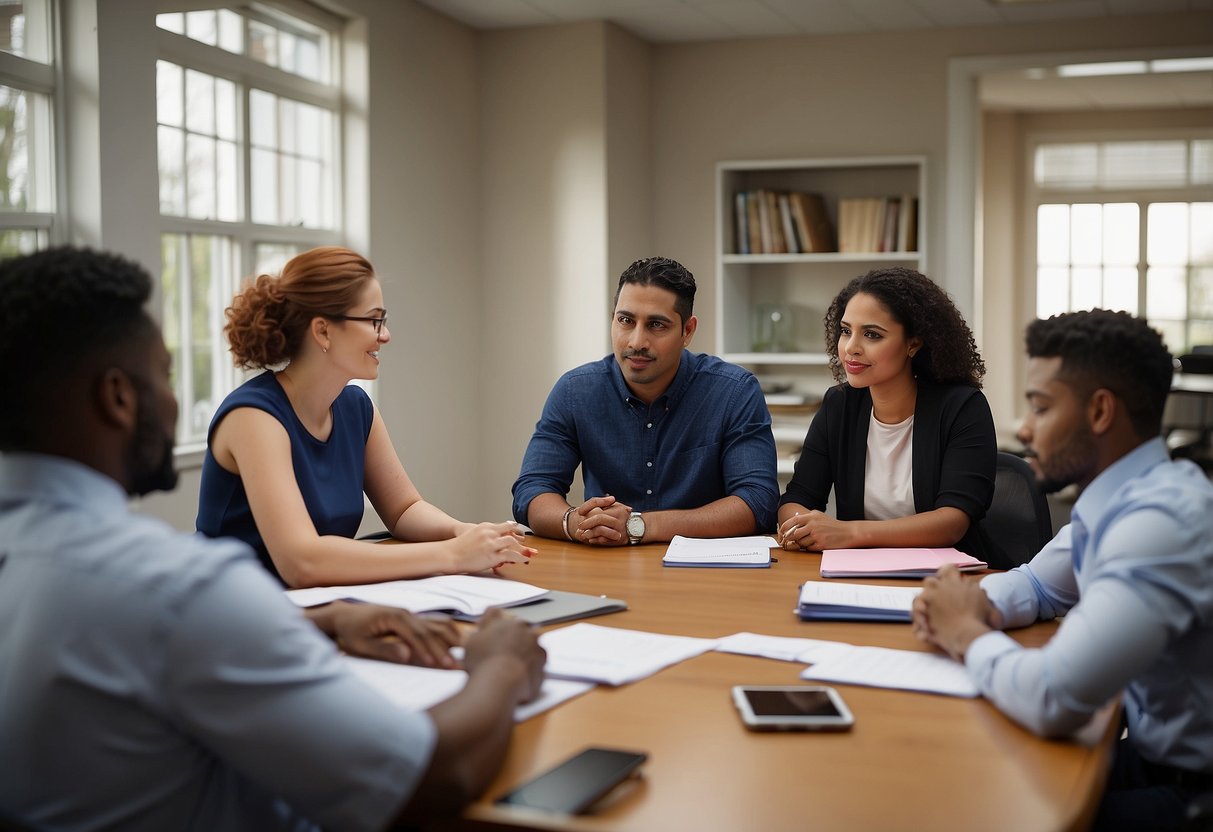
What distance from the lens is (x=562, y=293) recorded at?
18.8 ft

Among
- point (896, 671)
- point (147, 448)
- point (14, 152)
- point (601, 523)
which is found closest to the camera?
point (147, 448)

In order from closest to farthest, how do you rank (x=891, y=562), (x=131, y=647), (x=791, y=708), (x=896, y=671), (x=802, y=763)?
(x=131, y=647) < (x=802, y=763) < (x=791, y=708) < (x=896, y=671) < (x=891, y=562)

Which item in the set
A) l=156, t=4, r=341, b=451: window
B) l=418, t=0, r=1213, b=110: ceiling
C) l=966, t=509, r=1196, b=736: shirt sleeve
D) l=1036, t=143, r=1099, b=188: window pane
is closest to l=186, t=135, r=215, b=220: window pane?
l=156, t=4, r=341, b=451: window

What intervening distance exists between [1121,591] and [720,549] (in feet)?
3.76

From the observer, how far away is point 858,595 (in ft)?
6.12

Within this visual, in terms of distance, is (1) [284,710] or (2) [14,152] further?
(2) [14,152]

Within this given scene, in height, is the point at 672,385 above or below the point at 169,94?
below

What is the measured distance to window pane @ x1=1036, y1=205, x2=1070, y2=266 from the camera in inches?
360

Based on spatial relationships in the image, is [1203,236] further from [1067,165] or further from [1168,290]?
[1067,165]

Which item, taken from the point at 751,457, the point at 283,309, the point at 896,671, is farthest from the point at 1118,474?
the point at 283,309

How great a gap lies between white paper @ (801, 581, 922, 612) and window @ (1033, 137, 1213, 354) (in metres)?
7.70

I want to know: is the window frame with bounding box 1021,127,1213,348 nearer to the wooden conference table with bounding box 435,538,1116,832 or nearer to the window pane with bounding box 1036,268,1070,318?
the window pane with bounding box 1036,268,1070,318

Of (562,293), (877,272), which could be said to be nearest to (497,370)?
(562,293)

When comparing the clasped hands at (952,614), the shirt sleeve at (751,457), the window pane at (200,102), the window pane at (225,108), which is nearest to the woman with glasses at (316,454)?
the shirt sleeve at (751,457)
